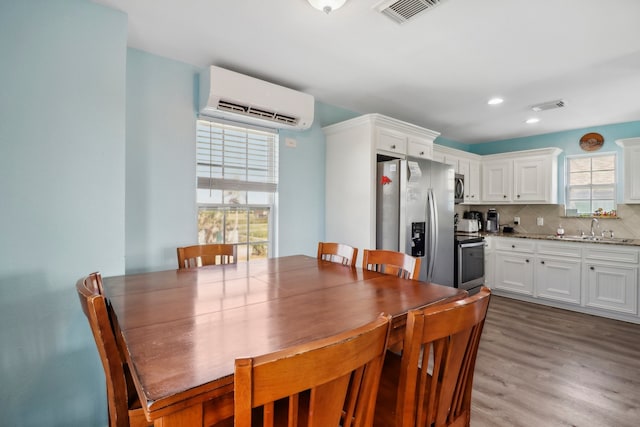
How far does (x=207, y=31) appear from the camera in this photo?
209cm

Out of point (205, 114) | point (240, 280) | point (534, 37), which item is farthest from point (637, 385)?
point (205, 114)

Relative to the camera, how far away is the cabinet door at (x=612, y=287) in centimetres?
344

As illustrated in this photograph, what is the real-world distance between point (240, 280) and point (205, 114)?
1.64 meters

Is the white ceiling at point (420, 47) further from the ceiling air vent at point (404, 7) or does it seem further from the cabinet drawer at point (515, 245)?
the cabinet drawer at point (515, 245)

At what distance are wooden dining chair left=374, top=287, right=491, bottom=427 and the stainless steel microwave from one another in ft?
12.6

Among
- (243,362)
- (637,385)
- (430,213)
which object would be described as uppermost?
(430,213)

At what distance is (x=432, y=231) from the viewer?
11.0ft

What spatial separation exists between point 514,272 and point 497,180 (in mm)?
1552

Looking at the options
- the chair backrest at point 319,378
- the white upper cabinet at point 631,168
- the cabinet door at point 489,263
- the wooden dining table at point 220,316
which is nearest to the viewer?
the chair backrest at point 319,378

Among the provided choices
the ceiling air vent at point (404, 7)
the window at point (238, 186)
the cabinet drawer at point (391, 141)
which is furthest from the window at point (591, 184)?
the window at point (238, 186)

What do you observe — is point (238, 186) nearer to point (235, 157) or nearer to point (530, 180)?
point (235, 157)

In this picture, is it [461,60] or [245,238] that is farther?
[245,238]

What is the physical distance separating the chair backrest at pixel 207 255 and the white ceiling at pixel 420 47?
1.52m

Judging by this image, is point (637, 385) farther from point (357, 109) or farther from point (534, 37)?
point (357, 109)
